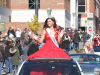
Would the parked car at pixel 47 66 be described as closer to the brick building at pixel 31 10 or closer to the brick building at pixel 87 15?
the brick building at pixel 31 10

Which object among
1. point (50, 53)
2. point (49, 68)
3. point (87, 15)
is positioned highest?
point (87, 15)

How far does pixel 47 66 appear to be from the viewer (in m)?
5.60

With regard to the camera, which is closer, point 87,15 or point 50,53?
point 50,53

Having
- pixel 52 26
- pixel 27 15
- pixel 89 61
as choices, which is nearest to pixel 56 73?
pixel 52 26

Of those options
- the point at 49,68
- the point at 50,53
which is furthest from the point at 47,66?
the point at 50,53

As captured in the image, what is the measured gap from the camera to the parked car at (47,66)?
5551 millimetres

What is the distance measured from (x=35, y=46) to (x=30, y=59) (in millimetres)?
9744

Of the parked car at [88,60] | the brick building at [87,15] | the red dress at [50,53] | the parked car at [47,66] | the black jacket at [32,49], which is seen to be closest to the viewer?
the parked car at [47,66]

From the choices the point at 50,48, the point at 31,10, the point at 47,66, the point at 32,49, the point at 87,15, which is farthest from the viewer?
the point at 87,15

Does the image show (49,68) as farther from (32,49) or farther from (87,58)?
(32,49)

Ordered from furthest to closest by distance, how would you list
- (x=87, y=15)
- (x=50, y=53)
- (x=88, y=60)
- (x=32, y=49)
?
(x=87, y=15)
(x=32, y=49)
(x=88, y=60)
(x=50, y=53)

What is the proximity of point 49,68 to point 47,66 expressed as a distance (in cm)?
6

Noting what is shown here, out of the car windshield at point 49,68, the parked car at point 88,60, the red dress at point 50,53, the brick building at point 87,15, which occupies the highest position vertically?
the brick building at point 87,15

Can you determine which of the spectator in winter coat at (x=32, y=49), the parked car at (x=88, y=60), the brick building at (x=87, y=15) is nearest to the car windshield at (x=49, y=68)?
the parked car at (x=88, y=60)
